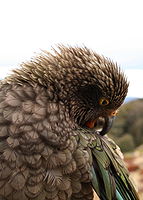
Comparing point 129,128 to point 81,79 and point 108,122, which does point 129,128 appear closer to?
point 108,122

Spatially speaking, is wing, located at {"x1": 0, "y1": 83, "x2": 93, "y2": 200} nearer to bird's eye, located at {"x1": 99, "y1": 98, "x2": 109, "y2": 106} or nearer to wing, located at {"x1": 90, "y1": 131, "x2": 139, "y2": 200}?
wing, located at {"x1": 90, "y1": 131, "x2": 139, "y2": 200}

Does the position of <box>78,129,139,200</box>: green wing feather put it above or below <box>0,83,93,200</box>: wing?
below

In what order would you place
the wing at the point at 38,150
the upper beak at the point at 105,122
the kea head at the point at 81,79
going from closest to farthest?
the wing at the point at 38,150 < the kea head at the point at 81,79 < the upper beak at the point at 105,122

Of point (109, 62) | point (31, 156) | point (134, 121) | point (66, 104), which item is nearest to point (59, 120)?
point (66, 104)

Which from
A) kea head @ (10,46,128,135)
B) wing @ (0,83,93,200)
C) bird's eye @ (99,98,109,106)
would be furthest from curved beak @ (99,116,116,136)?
wing @ (0,83,93,200)

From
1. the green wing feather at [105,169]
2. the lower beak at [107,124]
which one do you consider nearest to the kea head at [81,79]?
the lower beak at [107,124]

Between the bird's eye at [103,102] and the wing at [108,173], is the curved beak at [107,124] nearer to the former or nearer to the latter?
the wing at [108,173]

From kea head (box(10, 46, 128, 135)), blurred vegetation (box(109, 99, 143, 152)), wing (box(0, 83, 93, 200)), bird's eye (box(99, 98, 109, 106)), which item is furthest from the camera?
blurred vegetation (box(109, 99, 143, 152))

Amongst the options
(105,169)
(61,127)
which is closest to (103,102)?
(61,127)

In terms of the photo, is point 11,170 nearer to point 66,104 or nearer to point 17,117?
point 17,117
